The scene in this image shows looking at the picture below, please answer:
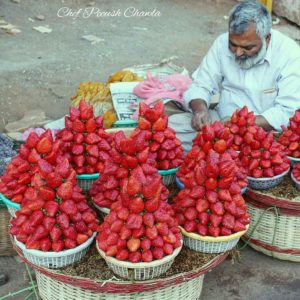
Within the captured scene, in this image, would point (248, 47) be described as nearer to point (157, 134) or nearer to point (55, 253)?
point (157, 134)

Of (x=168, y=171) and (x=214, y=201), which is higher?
(x=214, y=201)

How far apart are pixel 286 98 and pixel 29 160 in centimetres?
187

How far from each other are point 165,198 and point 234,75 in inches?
65.0

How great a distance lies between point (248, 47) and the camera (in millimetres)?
3592

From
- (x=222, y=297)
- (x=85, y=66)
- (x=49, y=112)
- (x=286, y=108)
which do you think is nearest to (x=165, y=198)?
(x=222, y=297)

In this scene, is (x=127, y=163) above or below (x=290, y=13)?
above

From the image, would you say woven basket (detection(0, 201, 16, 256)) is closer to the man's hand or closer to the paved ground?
the paved ground

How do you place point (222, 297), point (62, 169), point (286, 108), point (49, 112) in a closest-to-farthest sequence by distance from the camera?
point (62, 169), point (222, 297), point (286, 108), point (49, 112)

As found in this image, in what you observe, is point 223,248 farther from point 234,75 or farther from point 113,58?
point 113,58

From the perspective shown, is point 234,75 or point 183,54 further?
point 183,54

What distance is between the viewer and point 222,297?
310 centimetres

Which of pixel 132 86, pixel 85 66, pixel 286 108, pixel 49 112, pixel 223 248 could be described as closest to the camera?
pixel 223 248

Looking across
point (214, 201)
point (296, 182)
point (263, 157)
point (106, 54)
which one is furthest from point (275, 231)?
point (106, 54)

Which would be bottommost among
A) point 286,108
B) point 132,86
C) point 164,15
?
point 164,15
